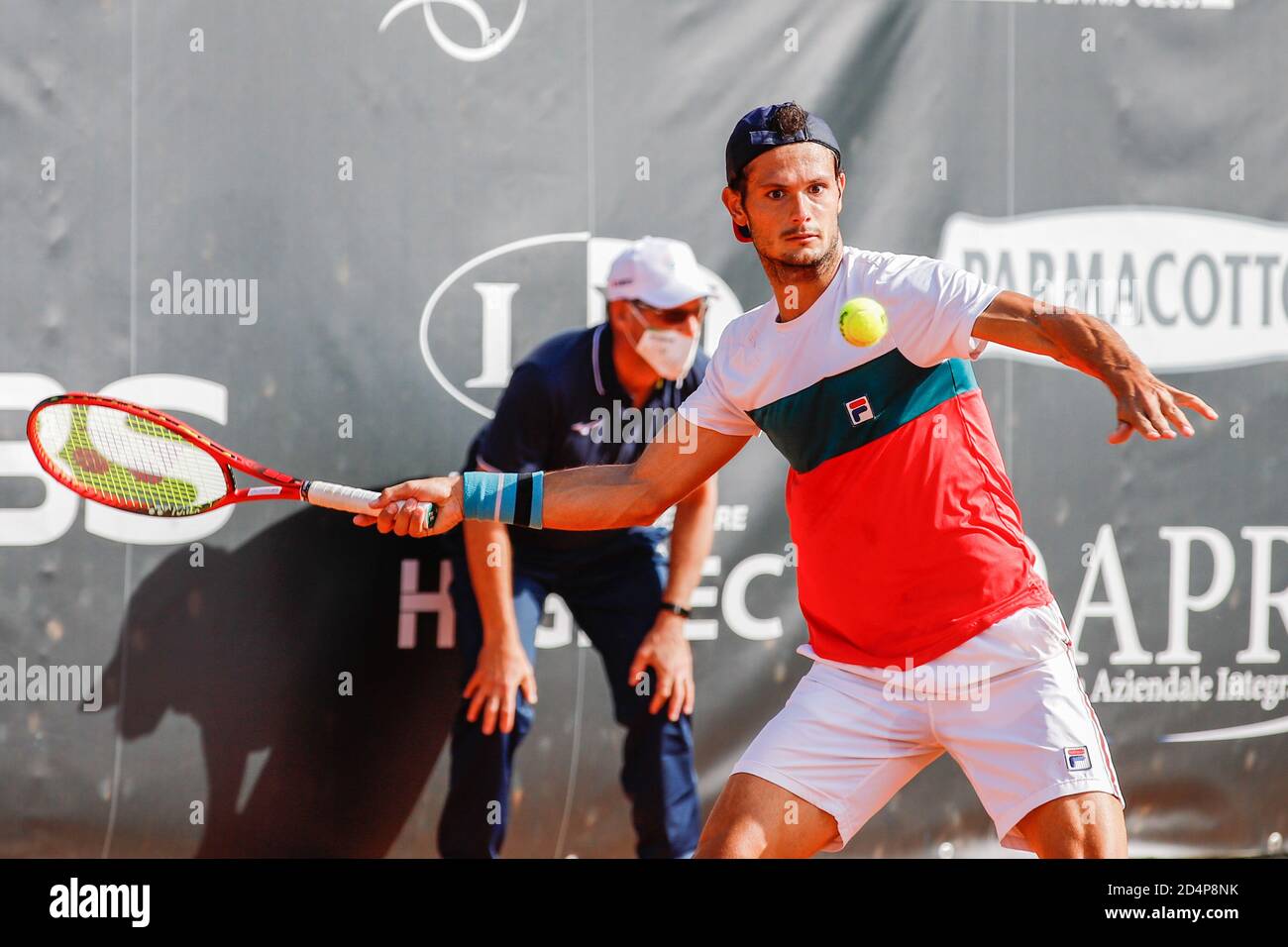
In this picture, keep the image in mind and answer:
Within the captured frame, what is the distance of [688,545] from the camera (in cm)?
417

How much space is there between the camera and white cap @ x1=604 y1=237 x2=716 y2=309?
13.3 ft

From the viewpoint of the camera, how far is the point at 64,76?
13.1ft

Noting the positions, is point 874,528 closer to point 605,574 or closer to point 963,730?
point 963,730

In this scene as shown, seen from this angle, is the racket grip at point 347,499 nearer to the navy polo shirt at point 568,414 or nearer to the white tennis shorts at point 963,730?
the white tennis shorts at point 963,730

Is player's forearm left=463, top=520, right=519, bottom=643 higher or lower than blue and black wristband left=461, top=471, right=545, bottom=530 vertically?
lower

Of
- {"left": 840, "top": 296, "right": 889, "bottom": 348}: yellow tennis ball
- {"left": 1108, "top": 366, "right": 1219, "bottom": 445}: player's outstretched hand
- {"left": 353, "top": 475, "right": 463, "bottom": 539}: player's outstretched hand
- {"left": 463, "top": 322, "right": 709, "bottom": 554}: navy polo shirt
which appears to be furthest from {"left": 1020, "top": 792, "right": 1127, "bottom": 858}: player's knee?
{"left": 463, "top": 322, "right": 709, "bottom": 554}: navy polo shirt

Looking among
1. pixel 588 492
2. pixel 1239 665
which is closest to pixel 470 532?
pixel 588 492

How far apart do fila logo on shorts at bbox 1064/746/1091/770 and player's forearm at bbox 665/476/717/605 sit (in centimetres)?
165

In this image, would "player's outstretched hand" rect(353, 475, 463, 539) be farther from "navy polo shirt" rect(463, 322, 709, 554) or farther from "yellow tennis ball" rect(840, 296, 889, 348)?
"navy polo shirt" rect(463, 322, 709, 554)

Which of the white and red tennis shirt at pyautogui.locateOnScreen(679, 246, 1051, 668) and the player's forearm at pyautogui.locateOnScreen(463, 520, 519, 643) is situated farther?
the player's forearm at pyautogui.locateOnScreen(463, 520, 519, 643)

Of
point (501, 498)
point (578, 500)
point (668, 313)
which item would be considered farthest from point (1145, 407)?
point (668, 313)

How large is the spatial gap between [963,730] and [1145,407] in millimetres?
817

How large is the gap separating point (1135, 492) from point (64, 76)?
3.59 m

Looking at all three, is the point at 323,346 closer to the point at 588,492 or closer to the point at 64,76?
the point at 64,76
